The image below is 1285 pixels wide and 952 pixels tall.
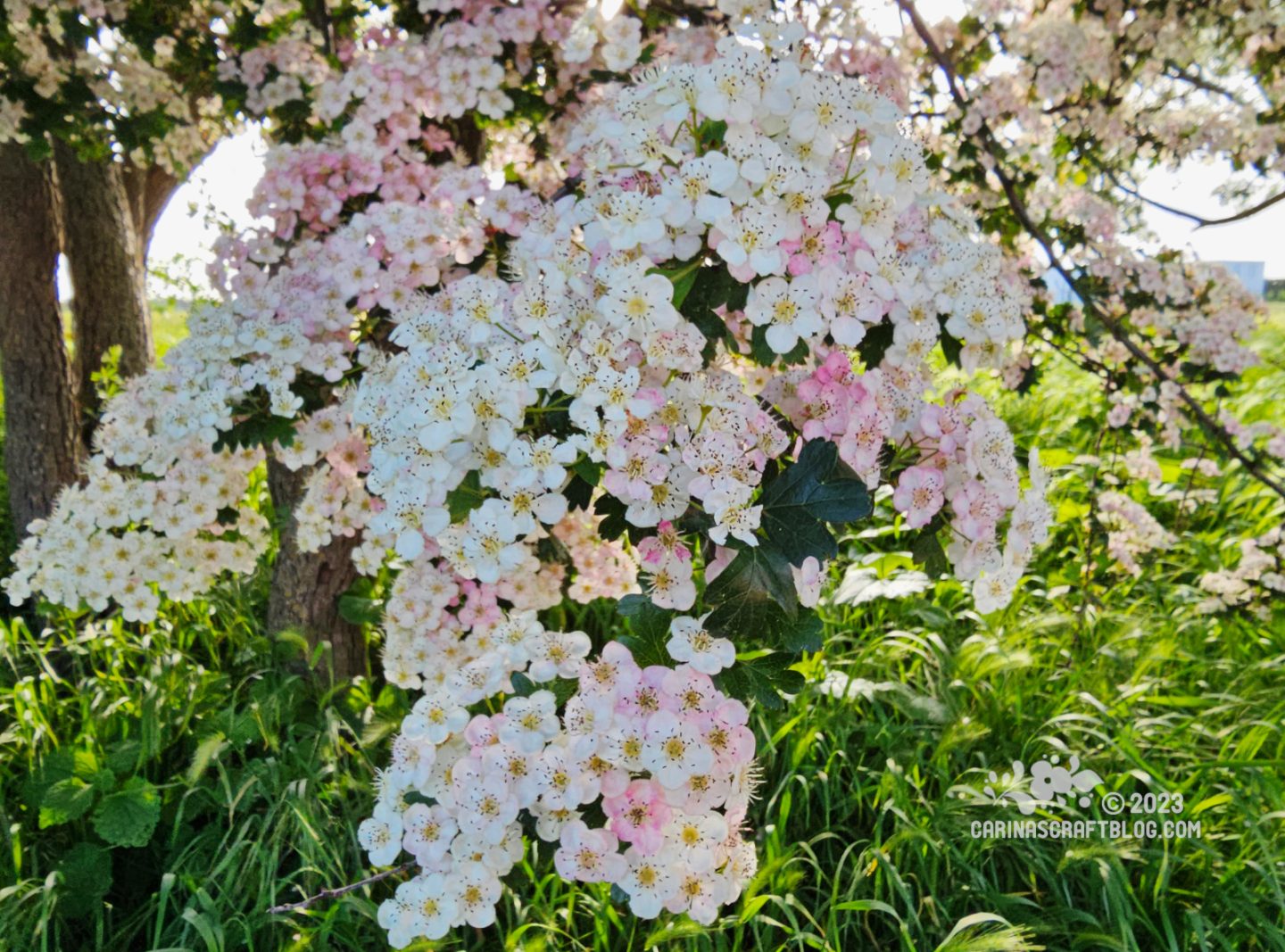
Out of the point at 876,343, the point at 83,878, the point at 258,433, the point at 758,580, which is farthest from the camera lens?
the point at 83,878

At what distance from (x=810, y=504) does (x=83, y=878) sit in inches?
64.7

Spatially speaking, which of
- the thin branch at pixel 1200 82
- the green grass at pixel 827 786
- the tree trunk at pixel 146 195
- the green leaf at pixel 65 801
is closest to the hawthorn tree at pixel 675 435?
the green grass at pixel 827 786

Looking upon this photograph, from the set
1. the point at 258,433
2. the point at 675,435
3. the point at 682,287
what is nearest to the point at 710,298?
the point at 682,287

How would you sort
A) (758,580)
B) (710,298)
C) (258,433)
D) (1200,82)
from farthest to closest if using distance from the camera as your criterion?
(1200,82) < (258,433) < (710,298) < (758,580)

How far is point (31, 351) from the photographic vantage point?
3.05 metres

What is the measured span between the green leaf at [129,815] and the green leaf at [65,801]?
0.03 meters

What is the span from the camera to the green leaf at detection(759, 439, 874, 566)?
106 cm

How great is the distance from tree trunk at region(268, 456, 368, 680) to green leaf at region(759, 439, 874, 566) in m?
1.62

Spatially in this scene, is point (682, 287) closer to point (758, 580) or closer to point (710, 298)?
point (710, 298)

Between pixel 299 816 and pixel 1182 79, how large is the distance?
2803 millimetres

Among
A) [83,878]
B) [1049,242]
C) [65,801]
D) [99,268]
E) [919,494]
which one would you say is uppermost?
[99,268]

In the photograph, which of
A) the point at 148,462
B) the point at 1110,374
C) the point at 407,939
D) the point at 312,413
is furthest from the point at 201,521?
the point at 1110,374

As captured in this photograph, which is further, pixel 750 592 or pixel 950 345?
pixel 950 345

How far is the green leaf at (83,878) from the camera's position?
6.10 ft
